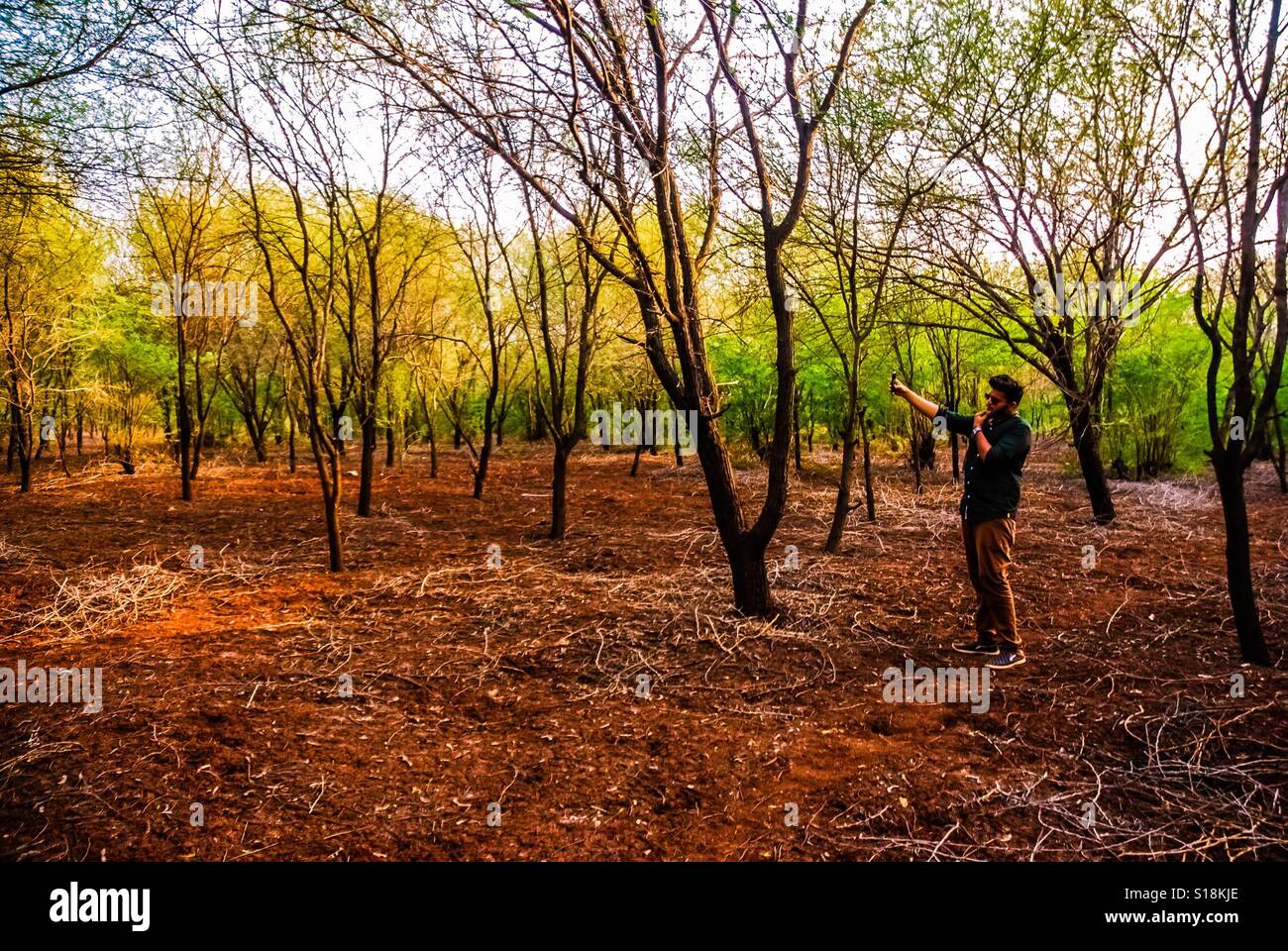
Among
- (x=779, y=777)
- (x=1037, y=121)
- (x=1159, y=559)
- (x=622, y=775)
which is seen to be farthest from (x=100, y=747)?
(x=1037, y=121)

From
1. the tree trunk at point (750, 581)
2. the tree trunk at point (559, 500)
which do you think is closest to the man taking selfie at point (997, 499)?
the tree trunk at point (750, 581)

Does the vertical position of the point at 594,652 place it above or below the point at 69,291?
below

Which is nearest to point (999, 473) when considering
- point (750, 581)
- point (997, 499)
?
point (997, 499)

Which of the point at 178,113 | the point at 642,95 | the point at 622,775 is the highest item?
the point at 178,113

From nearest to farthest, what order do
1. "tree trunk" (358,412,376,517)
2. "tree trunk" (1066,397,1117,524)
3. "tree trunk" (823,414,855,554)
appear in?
"tree trunk" (823,414,855,554) → "tree trunk" (358,412,376,517) → "tree trunk" (1066,397,1117,524)

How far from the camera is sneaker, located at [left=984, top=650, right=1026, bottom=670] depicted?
4.86m

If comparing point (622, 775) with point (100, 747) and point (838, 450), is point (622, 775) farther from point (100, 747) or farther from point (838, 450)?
point (838, 450)

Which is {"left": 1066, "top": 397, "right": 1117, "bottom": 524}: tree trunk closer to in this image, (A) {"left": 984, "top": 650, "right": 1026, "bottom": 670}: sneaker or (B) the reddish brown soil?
(B) the reddish brown soil

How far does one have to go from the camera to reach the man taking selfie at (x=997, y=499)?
4727 mm

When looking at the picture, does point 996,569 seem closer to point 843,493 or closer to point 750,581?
point 750,581

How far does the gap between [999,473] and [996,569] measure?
695 mm

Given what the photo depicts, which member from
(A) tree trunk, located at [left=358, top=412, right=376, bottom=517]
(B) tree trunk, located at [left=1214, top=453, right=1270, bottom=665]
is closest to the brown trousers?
(B) tree trunk, located at [left=1214, top=453, right=1270, bottom=665]

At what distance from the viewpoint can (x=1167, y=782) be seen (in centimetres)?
336

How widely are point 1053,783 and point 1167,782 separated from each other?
570mm
